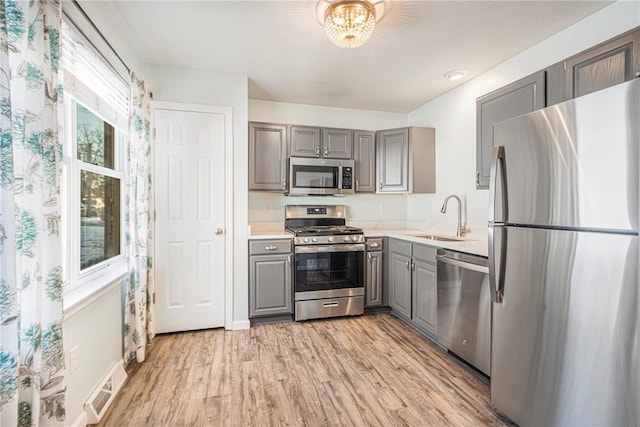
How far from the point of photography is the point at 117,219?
2.29 meters

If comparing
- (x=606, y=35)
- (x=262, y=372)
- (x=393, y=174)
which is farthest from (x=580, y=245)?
(x=393, y=174)

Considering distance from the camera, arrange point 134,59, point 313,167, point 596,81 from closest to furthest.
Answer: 1. point 596,81
2. point 134,59
3. point 313,167

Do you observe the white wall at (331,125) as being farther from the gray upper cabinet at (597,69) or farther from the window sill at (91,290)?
the gray upper cabinet at (597,69)

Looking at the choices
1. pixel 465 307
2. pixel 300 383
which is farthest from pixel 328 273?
pixel 465 307

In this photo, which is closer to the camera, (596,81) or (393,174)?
(596,81)

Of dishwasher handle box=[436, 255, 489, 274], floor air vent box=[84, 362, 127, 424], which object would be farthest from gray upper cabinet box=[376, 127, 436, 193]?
floor air vent box=[84, 362, 127, 424]

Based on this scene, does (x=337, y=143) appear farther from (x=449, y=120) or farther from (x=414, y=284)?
(x=414, y=284)

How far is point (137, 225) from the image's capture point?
228 cm

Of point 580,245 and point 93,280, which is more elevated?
point 580,245

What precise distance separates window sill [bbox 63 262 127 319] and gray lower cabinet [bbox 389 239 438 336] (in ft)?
8.24

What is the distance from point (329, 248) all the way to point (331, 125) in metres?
1.71

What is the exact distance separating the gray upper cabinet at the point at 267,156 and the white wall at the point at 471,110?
1843mm

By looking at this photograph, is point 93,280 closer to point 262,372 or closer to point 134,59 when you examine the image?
point 262,372

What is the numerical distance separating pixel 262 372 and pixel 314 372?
390 millimetres
